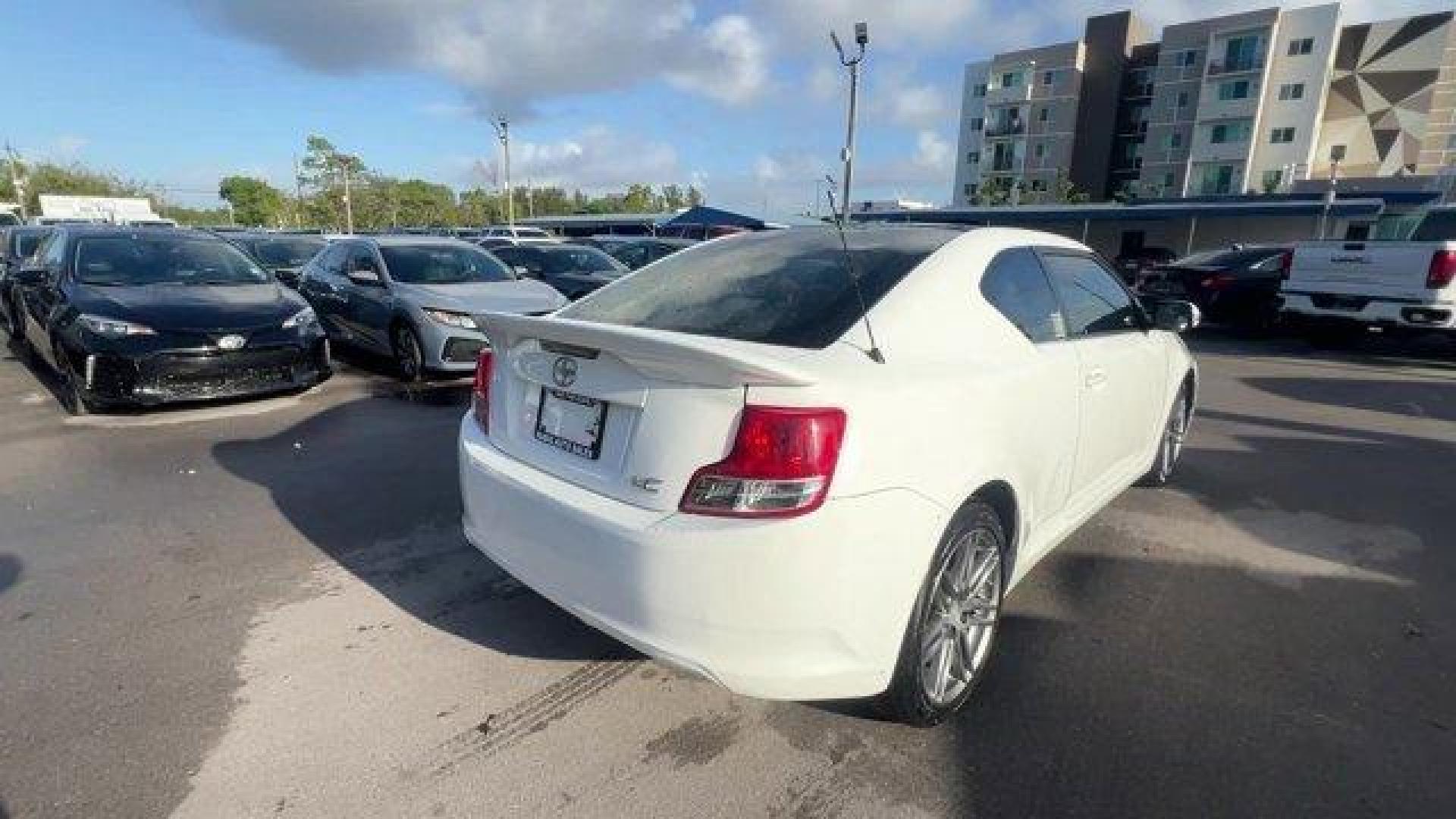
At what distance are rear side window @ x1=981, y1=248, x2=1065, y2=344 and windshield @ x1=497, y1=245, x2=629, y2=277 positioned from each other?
9.24 meters

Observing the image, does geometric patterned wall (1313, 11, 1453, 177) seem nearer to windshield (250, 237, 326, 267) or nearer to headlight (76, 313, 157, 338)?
windshield (250, 237, 326, 267)

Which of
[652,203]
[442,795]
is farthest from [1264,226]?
Result: [652,203]

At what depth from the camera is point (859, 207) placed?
49.1 metres

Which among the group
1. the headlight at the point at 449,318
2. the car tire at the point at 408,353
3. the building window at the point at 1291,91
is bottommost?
the car tire at the point at 408,353

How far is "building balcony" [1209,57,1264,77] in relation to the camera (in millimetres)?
51562

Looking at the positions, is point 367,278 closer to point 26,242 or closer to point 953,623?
point 26,242

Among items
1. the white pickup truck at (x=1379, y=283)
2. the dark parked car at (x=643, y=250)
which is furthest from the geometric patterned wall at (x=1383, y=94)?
the dark parked car at (x=643, y=250)

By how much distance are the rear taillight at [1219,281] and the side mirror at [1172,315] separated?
10445 mm

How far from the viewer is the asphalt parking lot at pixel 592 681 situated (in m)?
2.25

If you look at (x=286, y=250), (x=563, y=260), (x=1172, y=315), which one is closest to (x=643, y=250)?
(x=563, y=260)

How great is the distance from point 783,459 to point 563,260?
11.0m

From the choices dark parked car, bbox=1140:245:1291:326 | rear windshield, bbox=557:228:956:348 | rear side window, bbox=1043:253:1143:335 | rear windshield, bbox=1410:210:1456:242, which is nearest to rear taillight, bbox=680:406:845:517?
rear windshield, bbox=557:228:956:348

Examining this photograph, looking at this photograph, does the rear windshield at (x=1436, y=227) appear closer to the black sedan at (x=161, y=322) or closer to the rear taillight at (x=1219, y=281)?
the rear taillight at (x=1219, y=281)

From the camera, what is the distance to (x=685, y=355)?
2.10 metres
